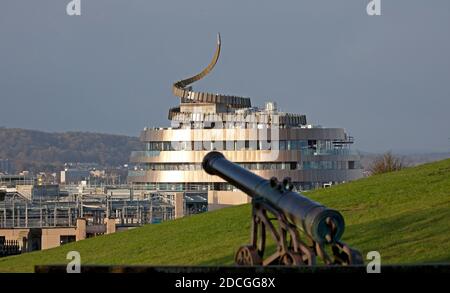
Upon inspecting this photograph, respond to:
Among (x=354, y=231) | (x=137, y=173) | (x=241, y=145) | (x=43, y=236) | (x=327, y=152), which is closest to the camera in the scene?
(x=354, y=231)

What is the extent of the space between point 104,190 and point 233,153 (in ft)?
44.3

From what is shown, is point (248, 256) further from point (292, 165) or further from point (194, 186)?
point (194, 186)

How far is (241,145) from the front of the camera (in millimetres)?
117312

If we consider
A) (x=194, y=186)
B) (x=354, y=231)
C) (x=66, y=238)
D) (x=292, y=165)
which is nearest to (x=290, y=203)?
(x=354, y=231)

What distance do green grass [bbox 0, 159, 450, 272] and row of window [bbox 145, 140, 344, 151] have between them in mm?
79610

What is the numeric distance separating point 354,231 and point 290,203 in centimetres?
972

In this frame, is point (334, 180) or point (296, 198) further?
point (334, 180)

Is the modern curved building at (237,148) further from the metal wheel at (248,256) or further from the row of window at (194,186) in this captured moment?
the metal wheel at (248,256)

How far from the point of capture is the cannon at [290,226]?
16.1 metres

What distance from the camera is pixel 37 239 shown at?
81000 millimetres

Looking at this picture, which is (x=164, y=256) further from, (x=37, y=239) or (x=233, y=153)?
(x=233, y=153)

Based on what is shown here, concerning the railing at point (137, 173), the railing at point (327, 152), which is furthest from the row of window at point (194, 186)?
the railing at point (327, 152)

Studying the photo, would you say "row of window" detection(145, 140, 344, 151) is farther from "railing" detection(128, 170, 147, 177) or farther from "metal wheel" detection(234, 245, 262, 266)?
"metal wheel" detection(234, 245, 262, 266)

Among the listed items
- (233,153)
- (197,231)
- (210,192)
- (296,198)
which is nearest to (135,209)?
(210,192)
